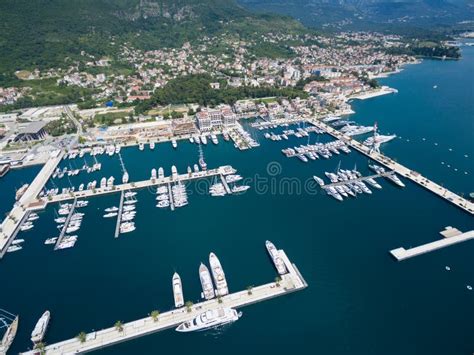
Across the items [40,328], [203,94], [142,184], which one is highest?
[203,94]

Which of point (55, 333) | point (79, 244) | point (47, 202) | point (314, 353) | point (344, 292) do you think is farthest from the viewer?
point (47, 202)

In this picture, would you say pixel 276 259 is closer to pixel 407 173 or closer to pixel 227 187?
pixel 227 187

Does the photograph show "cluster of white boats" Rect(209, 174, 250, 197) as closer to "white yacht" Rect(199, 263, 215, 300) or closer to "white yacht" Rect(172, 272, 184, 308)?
"white yacht" Rect(199, 263, 215, 300)

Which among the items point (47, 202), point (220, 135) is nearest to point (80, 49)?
point (220, 135)

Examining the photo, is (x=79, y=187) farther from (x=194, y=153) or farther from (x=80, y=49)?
(x=80, y=49)

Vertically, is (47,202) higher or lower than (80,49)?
lower

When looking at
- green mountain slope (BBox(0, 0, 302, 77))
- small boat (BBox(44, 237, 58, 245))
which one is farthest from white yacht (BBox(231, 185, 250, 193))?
green mountain slope (BBox(0, 0, 302, 77))

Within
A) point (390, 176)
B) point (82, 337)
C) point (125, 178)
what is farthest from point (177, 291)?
point (390, 176)
